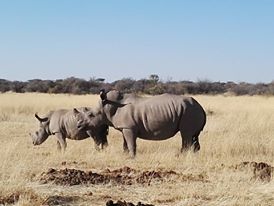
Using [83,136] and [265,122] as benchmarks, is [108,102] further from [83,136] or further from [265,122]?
[265,122]

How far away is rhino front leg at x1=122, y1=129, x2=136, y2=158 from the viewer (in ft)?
43.8

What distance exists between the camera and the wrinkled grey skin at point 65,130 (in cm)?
1498

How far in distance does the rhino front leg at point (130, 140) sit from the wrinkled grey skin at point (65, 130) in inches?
52.9

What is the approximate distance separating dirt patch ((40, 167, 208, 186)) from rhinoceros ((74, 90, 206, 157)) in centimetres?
303

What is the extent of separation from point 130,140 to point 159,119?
2.66ft

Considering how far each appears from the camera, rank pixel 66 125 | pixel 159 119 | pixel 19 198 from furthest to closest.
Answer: pixel 66 125 < pixel 159 119 < pixel 19 198

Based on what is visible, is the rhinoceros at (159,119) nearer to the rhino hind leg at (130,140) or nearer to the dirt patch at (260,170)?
the rhino hind leg at (130,140)

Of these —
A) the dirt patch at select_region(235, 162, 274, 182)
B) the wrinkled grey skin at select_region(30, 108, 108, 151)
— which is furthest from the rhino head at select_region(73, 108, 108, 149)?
the dirt patch at select_region(235, 162, 274, 182)

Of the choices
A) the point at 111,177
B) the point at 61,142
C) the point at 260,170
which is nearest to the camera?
the point at 111,177

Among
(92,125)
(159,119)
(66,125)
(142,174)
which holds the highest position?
(159,119)

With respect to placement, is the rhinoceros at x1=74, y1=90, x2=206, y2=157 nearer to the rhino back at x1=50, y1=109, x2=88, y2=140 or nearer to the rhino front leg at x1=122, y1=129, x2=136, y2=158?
the rhino front leg at x1=122, y1=129, x2=136, y2=158

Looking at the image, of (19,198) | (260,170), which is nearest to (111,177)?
(19,198)

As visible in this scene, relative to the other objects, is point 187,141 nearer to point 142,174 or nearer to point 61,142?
point 142,174

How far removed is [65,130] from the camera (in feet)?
52.3
